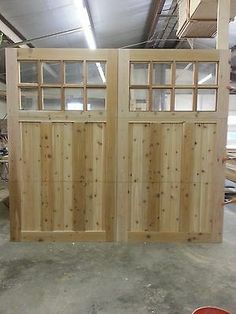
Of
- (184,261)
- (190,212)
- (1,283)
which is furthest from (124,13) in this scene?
(1,283)

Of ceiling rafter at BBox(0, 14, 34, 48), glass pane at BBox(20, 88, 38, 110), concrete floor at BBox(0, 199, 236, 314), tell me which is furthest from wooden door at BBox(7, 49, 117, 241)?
ceiling rafter at BBox(0, 14, 34, 48)

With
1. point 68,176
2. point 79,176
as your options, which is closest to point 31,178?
point 68,176

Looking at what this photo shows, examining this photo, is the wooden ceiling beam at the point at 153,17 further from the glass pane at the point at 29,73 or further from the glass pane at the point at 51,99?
the glass pane at the point at 51,99

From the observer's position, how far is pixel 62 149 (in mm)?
3193

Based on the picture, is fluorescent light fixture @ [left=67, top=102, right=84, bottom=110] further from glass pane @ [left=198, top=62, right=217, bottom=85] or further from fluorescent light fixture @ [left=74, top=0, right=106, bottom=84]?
glass pane @ [left=198, top=62, right=217, bottom=85]

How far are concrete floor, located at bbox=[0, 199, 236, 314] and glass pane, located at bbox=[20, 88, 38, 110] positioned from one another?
4.73 ft

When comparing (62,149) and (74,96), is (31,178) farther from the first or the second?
(74,96)

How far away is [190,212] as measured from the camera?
3244mm

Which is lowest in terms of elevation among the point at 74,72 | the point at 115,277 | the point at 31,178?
the point at 115,277

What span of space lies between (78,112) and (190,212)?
1.58m

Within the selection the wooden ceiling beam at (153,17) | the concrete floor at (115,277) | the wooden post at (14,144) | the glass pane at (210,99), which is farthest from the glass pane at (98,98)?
the wooden ceiling beam at (153,17)

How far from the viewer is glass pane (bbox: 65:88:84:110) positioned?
3.15 m

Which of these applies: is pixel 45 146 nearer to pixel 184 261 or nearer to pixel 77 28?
pixel 184 261

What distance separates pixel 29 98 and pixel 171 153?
1.61m
